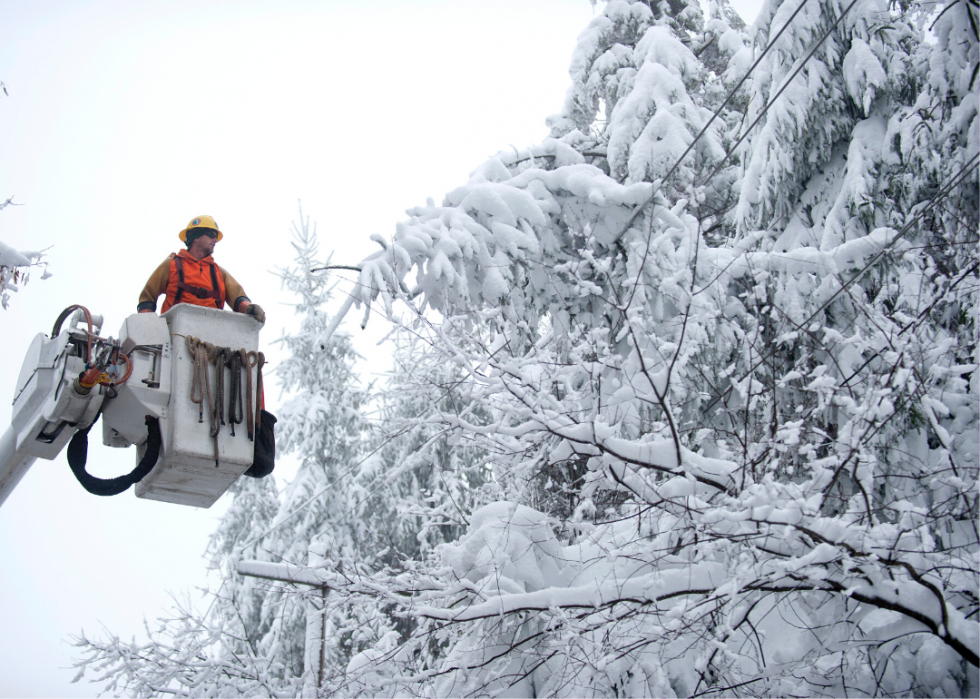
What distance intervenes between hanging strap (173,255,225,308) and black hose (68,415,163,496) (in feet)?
3.09

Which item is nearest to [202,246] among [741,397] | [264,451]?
[264,451]

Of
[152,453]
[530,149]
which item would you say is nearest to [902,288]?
[530,149]

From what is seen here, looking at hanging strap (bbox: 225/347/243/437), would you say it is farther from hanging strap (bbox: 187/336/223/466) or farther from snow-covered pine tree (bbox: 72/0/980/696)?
snow-covered pine tree (bbox: 72/0/980/696)

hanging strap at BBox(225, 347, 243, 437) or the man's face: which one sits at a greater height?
the man's face

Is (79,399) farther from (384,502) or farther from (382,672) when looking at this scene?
(384,502)

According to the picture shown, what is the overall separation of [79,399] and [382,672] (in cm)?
315

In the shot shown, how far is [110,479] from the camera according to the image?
3605 millimetres

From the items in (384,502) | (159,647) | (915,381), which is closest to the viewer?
(915,381)

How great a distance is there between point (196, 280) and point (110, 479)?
1.19 metres

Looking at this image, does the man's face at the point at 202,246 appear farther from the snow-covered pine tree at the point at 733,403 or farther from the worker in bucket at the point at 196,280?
the snow-covered pine tree at the point at 733,403

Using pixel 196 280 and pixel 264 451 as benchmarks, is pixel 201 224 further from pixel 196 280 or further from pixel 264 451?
pixel 264 451

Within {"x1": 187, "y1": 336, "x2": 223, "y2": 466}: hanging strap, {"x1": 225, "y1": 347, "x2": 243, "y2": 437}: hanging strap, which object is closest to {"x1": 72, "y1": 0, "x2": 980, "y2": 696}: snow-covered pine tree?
{"x1": 225, "y1": 347, "x2": 243, "y2": 437}: hanging strap

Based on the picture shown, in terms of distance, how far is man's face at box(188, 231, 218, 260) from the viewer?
14.6 feet

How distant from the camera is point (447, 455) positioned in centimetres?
1745
